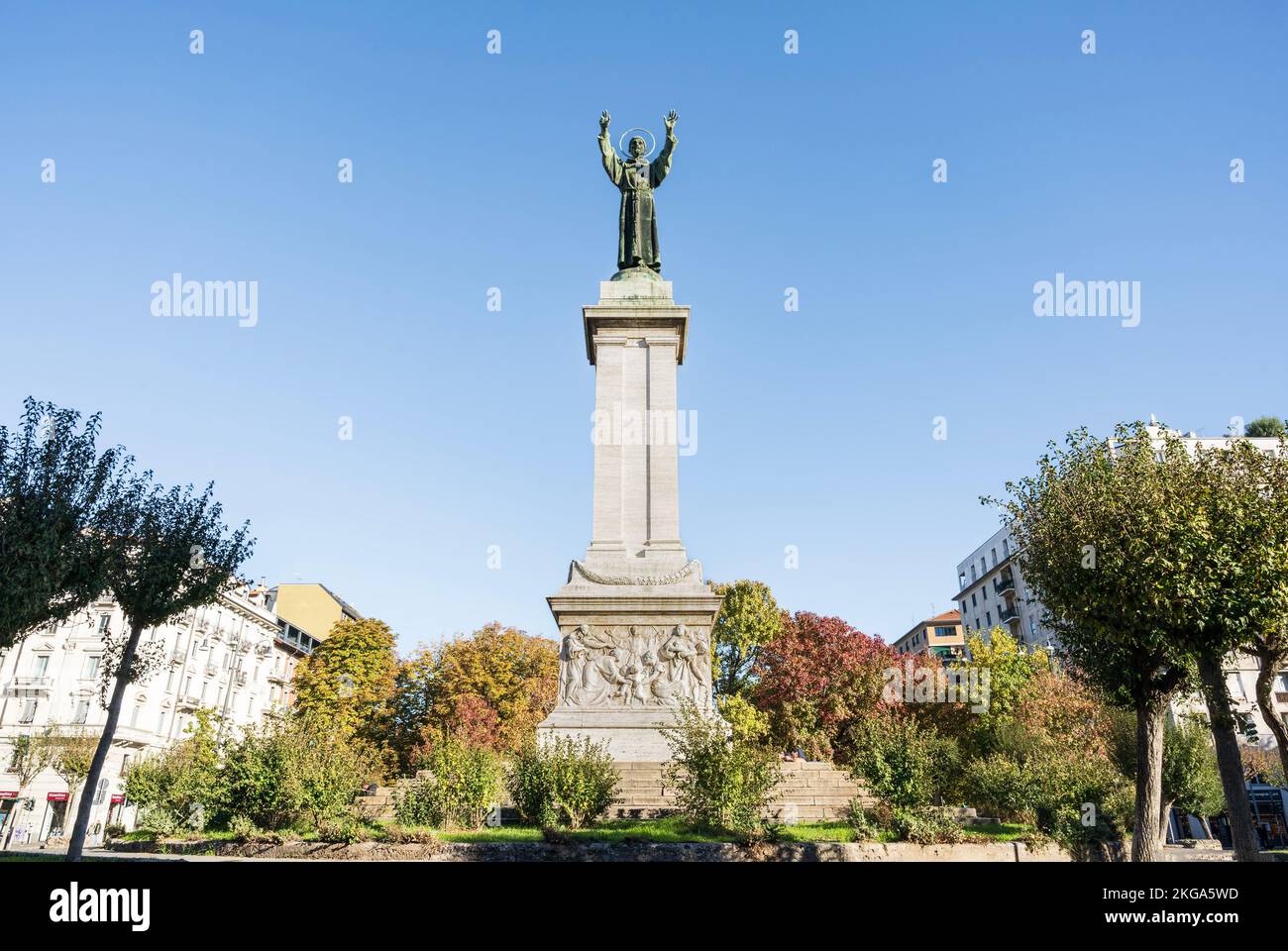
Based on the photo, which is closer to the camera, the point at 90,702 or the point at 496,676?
the point at 90,702

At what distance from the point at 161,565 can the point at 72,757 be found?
2744 centimetres

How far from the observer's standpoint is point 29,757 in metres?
41.2

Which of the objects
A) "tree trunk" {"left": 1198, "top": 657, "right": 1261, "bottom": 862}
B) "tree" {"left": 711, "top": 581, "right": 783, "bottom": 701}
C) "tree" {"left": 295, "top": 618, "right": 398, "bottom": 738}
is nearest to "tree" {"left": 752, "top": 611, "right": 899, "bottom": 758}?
"tree" {"left": 711, "top": 581, "right": 783, "bottom": 701}

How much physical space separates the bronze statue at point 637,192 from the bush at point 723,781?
17507mm

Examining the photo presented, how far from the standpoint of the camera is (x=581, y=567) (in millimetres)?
22938

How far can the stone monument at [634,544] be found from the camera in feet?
68.7

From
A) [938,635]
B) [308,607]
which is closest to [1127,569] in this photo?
[308,607]

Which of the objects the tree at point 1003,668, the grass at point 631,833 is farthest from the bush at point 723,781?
the tree at point 1003,668

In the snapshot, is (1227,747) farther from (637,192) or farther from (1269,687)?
(637,192)

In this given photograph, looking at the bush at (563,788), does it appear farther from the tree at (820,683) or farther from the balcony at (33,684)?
the balcony at (33,684)

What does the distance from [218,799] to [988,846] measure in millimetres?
14370

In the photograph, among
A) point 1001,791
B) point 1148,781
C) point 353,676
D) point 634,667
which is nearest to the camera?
point 1148,781
